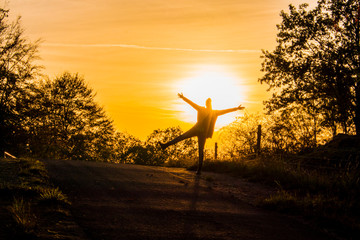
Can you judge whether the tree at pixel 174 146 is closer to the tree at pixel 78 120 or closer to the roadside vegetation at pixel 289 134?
the tree at pixel 78 120

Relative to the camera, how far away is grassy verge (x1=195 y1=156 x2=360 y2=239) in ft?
17.7

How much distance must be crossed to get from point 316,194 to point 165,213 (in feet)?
12.7

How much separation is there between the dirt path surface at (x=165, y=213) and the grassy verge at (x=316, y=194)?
46 centimetres

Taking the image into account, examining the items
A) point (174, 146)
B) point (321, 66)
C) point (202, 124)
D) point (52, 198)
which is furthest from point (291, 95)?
point (174, 146)

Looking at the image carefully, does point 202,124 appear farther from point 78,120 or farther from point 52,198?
point 78,120

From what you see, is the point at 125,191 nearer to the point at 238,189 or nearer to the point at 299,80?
the point at 238,189

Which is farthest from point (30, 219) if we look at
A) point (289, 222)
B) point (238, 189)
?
point (238, 189)

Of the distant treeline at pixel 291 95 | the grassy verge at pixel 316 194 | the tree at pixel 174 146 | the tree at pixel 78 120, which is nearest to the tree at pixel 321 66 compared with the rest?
the distant treeline at pixel 291 95

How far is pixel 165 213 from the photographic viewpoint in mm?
5262

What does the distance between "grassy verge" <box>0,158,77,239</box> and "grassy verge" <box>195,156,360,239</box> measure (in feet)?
11.8

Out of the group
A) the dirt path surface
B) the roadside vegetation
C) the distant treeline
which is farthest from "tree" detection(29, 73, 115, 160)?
the dirt path surface

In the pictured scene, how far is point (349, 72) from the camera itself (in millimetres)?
20500

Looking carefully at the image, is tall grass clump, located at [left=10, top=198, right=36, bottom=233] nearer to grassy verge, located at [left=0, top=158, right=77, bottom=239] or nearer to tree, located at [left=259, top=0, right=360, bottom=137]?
grassy verge, located at [left=0, top=158, right=77, bottom=239]

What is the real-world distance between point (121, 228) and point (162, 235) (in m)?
0.51
